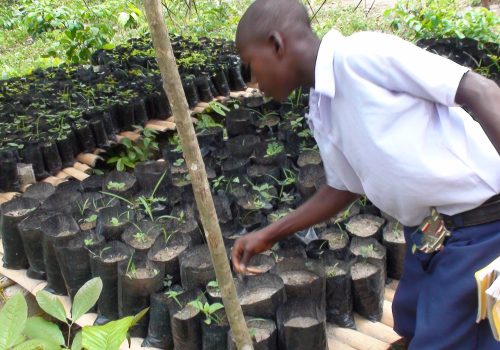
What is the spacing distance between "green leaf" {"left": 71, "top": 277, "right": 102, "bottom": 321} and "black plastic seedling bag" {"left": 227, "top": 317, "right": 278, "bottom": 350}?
1.56ft

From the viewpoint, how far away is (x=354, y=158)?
1.47 m

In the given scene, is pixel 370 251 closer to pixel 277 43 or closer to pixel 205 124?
pixel 277 43

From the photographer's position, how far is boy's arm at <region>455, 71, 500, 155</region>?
4.22ft

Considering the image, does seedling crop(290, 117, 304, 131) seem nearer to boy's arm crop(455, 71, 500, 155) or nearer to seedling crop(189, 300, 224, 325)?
seedling crop(189, 300, 224, 325)

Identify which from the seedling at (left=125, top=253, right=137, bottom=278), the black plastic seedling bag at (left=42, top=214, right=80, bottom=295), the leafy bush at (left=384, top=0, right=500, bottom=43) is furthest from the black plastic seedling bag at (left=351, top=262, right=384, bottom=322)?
the leafy bush at (left=384, top=0, right=500, bottom=43)

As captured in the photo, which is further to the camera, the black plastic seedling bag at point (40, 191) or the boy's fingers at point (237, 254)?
the black plastic seedling bag at point (40, 191)

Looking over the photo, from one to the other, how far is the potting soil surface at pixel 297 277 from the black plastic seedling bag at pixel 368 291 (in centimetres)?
16

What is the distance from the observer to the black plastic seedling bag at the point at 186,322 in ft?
6.50

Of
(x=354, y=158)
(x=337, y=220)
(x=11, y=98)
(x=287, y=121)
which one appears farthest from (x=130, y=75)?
(x=354, y=158)

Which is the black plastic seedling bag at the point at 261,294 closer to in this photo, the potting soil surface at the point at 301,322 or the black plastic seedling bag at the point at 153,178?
the potting soil surface at the point at 301,322

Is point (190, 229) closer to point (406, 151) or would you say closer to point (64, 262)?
point (64, 262)

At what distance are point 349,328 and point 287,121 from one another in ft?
4.99

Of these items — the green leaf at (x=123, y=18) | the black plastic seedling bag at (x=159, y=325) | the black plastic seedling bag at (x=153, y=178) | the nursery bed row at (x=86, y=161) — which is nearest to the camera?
the black plastic seedling bag at (x=159, y=325)

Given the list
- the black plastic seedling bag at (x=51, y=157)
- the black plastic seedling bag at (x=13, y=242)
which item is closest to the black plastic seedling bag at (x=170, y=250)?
the black plastic seedling bag at (x=13, y=242)
